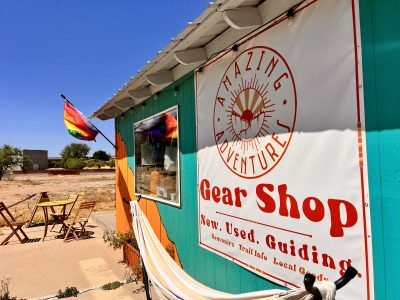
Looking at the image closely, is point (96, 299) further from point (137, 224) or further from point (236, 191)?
point (236, 191)

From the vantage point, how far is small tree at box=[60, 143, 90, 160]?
72.7m

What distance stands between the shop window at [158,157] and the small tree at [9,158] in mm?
45560

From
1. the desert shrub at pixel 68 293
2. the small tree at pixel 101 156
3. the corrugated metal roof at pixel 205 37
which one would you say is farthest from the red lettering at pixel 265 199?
the small tree at pixel 101 156

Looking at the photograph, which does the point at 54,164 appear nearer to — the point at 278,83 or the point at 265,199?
the point at 265,199

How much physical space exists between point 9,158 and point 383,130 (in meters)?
54.1

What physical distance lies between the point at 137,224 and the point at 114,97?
2572 mm

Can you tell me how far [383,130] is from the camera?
1.62 meters

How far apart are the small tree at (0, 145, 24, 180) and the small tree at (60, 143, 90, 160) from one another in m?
22.0

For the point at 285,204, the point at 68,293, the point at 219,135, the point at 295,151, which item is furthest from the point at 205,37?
the point at 68,293

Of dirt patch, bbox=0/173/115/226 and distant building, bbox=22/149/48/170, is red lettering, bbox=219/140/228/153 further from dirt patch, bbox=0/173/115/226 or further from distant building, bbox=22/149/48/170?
distant building, bbox=22/149/48/170

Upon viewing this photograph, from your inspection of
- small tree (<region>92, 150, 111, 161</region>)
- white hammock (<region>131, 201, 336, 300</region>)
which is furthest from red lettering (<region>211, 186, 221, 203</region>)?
small tree (<region>92, 150, 111, 161</region>)

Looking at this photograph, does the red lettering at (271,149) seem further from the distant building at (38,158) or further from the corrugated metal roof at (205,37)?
the distant building at (38,158)

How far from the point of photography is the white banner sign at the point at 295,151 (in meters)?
1.74

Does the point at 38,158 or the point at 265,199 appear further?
the point at 38,158
